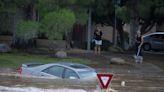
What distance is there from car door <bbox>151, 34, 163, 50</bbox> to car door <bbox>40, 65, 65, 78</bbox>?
25.5 metres

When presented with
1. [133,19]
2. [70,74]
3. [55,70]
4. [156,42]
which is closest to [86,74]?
[70,74]

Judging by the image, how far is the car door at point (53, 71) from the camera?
2122 cm

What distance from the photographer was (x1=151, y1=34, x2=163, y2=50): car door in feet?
150

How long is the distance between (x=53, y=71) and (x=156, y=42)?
1025 inches

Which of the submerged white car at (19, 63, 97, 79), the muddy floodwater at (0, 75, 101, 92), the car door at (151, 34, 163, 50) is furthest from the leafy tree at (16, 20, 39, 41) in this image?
the car door at (151, 34, 163, 50)

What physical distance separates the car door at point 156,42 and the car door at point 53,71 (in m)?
25.5

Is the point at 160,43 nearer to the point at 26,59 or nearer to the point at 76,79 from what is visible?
the point at 26,59

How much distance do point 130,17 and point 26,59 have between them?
15041 mm

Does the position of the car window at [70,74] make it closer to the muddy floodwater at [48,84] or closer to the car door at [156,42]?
the muddy floodwater at [48,84]

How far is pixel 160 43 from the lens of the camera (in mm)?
45938

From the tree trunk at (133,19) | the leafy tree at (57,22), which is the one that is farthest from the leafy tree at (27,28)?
the tree trunk at (133,19)

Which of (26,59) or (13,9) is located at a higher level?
(13,9)

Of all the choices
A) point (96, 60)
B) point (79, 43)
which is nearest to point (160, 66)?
point (96, 60)

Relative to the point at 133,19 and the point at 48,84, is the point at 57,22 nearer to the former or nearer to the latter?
the point at 133,19
